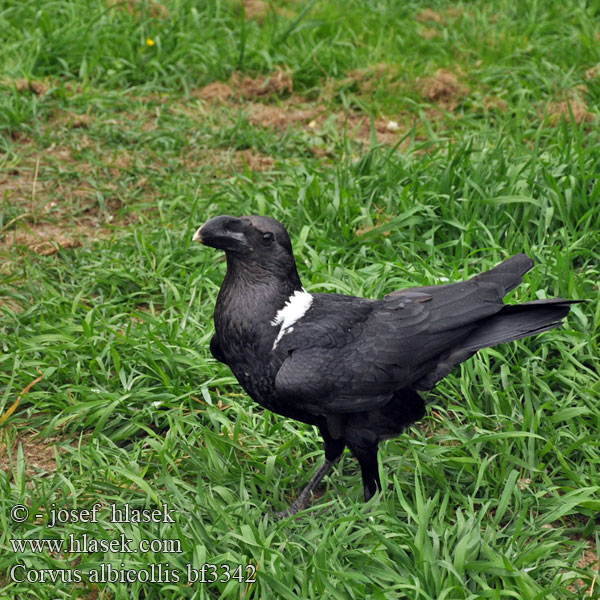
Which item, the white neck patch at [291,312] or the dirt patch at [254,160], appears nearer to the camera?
the white neck patch at [291,312]

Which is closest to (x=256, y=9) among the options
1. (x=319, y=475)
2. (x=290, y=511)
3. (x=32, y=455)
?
(x=32, y=455)

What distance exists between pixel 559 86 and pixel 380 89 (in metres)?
1.22

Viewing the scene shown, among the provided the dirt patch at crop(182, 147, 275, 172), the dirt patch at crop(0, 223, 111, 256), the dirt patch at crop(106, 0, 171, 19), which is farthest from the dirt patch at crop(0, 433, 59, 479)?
the dirt patch at crop(106, 0, 171, 19)

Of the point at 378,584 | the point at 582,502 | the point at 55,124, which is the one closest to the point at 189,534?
the point at 378,584

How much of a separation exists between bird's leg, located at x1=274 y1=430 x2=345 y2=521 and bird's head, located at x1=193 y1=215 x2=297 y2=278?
Result: 2.21 feet

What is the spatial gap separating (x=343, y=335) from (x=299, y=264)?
4.49 feet

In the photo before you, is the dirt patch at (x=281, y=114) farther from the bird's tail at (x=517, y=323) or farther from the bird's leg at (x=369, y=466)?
the bird's leg at (x=369, y=466)

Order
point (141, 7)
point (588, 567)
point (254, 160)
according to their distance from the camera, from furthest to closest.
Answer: point (141, 7)
point (254, 160)
point (588, 567)

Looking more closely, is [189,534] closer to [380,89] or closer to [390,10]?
[380,89]

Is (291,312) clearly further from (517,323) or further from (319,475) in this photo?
(517,323)

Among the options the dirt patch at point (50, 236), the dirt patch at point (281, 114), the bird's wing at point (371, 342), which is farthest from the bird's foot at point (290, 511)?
the dirt patch at point (281, 114)

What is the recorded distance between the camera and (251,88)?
6125mm

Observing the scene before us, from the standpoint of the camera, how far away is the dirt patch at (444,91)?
5941 mm

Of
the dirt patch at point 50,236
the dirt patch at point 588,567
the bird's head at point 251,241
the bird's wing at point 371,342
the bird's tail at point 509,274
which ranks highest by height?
the bird's head at point 251,241
